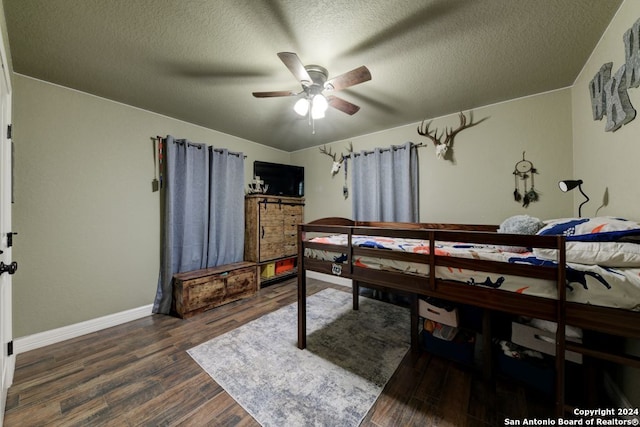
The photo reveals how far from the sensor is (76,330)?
2273mm

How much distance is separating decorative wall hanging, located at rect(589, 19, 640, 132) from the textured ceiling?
261 mm

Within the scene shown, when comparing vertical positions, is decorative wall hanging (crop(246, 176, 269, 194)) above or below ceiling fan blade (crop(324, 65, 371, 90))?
below

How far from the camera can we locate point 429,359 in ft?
6.30

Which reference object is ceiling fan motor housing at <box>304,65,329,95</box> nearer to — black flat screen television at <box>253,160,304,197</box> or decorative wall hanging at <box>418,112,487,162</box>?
decorative wall hanging at <box>418,112,487,162</box>

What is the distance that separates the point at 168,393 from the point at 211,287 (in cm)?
142

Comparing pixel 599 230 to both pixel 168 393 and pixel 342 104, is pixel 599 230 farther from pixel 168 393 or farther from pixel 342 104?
pixel 168 393

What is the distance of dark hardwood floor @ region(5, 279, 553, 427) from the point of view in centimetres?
136

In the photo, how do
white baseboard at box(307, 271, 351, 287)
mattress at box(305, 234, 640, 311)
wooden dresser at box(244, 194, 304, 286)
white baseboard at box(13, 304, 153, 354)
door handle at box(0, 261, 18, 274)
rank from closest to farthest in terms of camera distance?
mattress at box(305, 234, 640, 311)
door handle at box(0, 261, 18, 274)
white baseboard at box(13, 304, 153, 354)
wooden dresser at box(244, 194, 304, 286)
white baseboard at box(307, 271, 351, 287)

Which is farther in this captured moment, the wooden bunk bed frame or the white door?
the white door

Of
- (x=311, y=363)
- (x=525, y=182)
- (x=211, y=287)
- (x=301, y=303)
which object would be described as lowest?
(x=311, y=363)

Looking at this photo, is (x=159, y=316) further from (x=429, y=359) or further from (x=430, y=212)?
(x=430, y=212)

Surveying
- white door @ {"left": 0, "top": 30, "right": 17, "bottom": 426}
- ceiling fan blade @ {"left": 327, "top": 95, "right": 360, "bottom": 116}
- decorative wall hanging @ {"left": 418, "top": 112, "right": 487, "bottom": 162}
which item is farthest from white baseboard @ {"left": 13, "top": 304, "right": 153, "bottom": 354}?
decorative wall hanging @ {"left": 418, "top": 112, "right": 487, "bottom": 162}

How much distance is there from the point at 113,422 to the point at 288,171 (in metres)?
3.67

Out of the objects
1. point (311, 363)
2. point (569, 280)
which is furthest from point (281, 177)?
point (569, 280)
